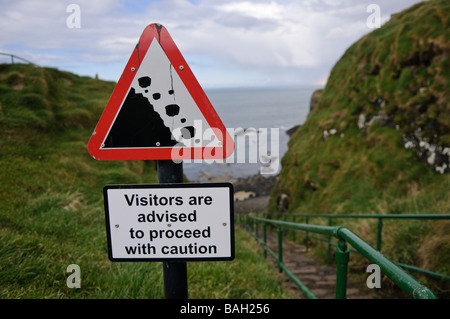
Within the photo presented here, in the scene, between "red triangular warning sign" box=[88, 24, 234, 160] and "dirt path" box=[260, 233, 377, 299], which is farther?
"dirt path" box=[260, 233, 377, 299]

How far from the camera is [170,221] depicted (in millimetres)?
1512

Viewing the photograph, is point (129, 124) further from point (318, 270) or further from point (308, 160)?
point (308, 160)

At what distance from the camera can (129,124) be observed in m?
1.53

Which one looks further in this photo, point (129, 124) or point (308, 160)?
point (308, 160)

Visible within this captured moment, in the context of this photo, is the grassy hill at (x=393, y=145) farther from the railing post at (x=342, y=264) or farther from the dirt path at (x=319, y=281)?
the railing post at (x=342, y=264)

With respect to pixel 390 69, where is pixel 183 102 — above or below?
below

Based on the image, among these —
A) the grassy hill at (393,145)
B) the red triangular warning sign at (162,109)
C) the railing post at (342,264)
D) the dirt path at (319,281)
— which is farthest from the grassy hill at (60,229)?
the grassy hill at (393,145)

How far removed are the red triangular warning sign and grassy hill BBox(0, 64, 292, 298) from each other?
1.86 m

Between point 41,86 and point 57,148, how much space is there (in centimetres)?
456

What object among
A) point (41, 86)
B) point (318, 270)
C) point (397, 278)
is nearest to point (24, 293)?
point (397, 278)

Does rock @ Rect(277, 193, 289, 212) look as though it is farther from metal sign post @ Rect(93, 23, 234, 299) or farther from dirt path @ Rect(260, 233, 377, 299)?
metal sign post @ Rect(93, 23, 234, 299)

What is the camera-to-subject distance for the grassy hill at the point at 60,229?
2.77 meters

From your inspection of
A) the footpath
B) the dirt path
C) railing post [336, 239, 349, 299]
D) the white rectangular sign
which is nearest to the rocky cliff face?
the footpath

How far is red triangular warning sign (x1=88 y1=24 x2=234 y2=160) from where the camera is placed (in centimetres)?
149
